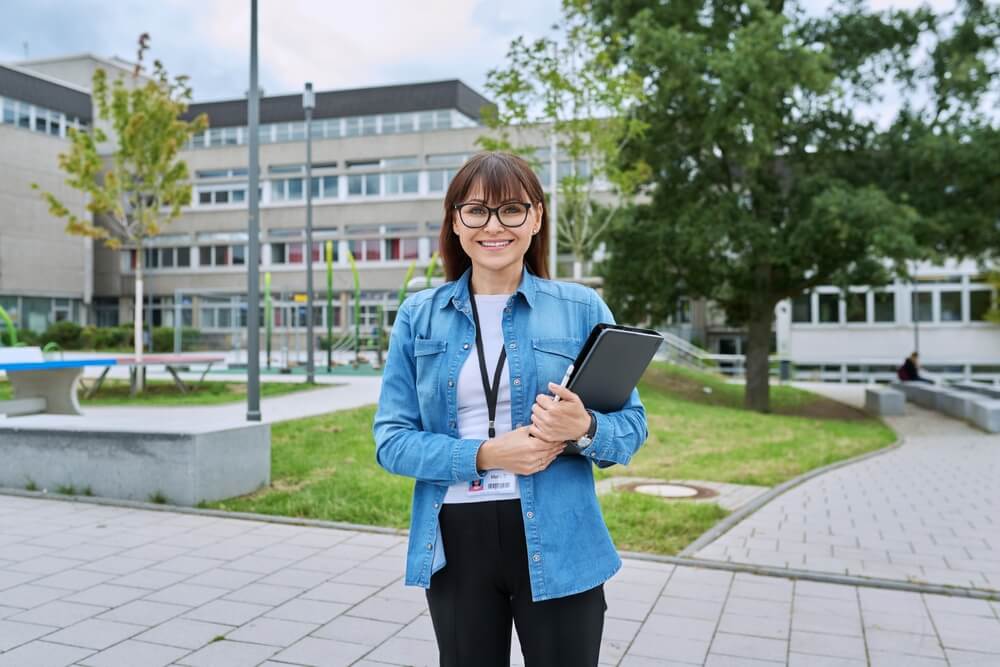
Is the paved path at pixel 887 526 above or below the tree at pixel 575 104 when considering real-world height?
below

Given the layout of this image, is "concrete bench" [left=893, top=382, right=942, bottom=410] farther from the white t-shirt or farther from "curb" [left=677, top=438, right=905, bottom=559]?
the white t-shirt

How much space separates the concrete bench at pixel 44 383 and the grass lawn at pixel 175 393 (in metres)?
4.05

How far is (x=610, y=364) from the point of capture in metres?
2.15

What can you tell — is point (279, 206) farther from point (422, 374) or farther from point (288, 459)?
point (422, 374)

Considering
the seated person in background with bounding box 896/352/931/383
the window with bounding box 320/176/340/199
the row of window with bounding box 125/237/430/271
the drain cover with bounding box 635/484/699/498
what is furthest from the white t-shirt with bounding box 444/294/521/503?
the window with bounding box 320/176/340/199

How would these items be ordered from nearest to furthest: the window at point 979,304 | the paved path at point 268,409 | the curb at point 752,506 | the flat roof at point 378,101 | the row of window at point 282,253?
1. the curb at point 752,506
2. the paved path at point 268,409
3. the window at point 979,304
4. the row of window at point 282,253
5. the flat roof at point 378,101

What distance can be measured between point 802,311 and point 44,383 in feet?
122

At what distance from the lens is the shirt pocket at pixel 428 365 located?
2.27 m

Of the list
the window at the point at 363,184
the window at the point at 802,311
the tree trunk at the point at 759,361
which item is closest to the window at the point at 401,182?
the window at the point at 363,184

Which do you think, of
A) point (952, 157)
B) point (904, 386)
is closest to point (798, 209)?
point (952, 157)

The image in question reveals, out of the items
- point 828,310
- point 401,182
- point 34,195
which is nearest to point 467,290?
point 828,310

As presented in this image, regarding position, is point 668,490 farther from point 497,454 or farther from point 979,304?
point 979,304

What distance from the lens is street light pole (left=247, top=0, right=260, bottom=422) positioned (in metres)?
10.2

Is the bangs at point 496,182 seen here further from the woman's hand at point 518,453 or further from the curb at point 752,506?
the curb at point 752,506
